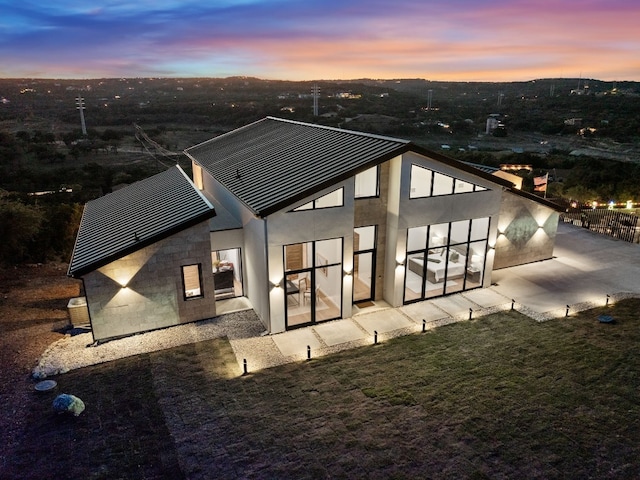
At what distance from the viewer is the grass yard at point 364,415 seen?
9.30m

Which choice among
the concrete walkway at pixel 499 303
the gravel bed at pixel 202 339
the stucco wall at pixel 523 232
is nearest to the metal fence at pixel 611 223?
the concrete walkway at pixel 499 303

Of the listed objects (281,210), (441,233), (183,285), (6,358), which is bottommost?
(6,358)

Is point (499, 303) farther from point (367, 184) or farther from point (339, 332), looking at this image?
point (367, 184)

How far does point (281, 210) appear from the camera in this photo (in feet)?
47.4

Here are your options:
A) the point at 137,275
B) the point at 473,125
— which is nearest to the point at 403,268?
the point at 137,275

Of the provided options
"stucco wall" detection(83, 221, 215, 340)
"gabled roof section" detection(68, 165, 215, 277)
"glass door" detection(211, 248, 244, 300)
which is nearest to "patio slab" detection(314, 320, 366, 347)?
"glass door" detection(211, 248, 244, 300)

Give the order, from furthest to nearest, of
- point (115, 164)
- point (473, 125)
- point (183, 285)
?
1. point (473, 125)
2. point (115, 164)
3. point (183, 285)

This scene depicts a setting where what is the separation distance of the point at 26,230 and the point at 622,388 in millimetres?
25340

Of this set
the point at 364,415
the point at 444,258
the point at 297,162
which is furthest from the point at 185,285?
the point at 444,258

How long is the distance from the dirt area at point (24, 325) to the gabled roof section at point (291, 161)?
8207 millimetres

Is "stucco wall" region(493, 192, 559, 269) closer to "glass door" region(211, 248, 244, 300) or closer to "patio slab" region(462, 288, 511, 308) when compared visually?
"patio slab" region(462, 288, 511, 308)

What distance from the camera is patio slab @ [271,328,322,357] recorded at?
47.4 feet

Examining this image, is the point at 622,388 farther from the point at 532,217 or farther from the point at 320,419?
the point at 532,217

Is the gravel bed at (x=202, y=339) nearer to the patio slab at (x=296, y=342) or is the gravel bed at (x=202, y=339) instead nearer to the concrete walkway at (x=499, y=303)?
the concrete walkway at (x=499, y=303)
